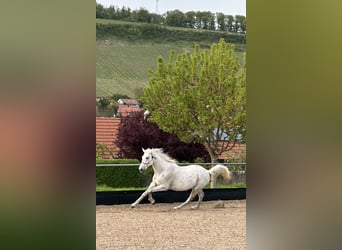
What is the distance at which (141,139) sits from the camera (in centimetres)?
971

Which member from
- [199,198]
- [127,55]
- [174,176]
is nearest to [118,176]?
[174,176]

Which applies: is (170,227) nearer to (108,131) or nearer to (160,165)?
(160,165)

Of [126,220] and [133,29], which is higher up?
[133,29]

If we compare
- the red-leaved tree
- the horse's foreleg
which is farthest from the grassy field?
the horse's foreleg

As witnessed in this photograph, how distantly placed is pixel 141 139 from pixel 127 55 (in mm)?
3385

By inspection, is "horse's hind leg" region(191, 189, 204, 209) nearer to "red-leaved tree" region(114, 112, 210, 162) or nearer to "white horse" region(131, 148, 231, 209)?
"white horse" region(131, 148, 231, 209)

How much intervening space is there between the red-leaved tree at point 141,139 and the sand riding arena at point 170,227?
217 cm

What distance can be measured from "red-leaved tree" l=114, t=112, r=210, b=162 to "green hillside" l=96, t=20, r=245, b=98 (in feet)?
5.07
